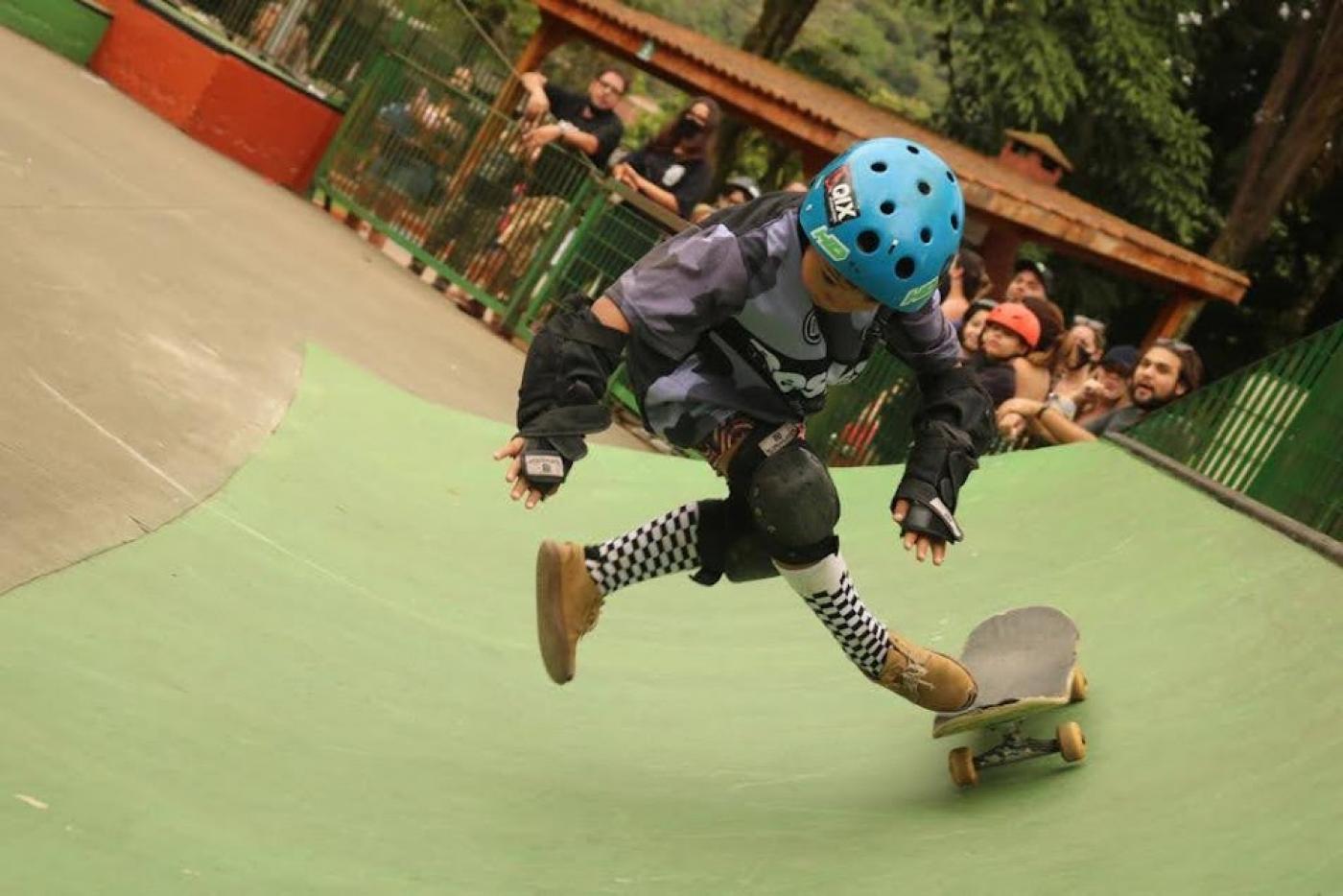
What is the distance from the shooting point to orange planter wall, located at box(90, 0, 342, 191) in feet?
53.6

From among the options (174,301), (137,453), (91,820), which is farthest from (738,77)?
(91,820)

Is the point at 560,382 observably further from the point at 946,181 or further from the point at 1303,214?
A: the point at 1303,214

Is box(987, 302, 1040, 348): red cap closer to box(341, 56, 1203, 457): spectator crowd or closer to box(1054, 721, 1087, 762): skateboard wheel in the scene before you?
box(341, 56, 1203, 457): spectator crowd

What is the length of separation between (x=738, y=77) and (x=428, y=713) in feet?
40.5

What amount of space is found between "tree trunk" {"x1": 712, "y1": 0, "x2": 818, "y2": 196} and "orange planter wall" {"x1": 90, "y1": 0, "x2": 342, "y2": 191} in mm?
11655

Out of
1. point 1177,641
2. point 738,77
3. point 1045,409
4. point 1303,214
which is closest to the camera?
point 1177,641

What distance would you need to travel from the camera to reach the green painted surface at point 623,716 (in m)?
4.61

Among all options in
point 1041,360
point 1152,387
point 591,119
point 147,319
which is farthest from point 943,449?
point 591,119

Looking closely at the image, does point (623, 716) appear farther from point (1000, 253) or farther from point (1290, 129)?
point (1290, 129)

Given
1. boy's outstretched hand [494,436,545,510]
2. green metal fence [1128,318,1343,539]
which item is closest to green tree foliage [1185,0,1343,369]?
green metal fence [1128,318,1343,539]

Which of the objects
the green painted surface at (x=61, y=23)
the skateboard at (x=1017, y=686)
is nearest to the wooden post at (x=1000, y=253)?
the green painted surface at (x=61, y=23)

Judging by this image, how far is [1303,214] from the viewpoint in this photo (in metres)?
25.6

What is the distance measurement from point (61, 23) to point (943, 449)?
44.4ft

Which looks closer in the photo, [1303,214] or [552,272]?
[552,272]
